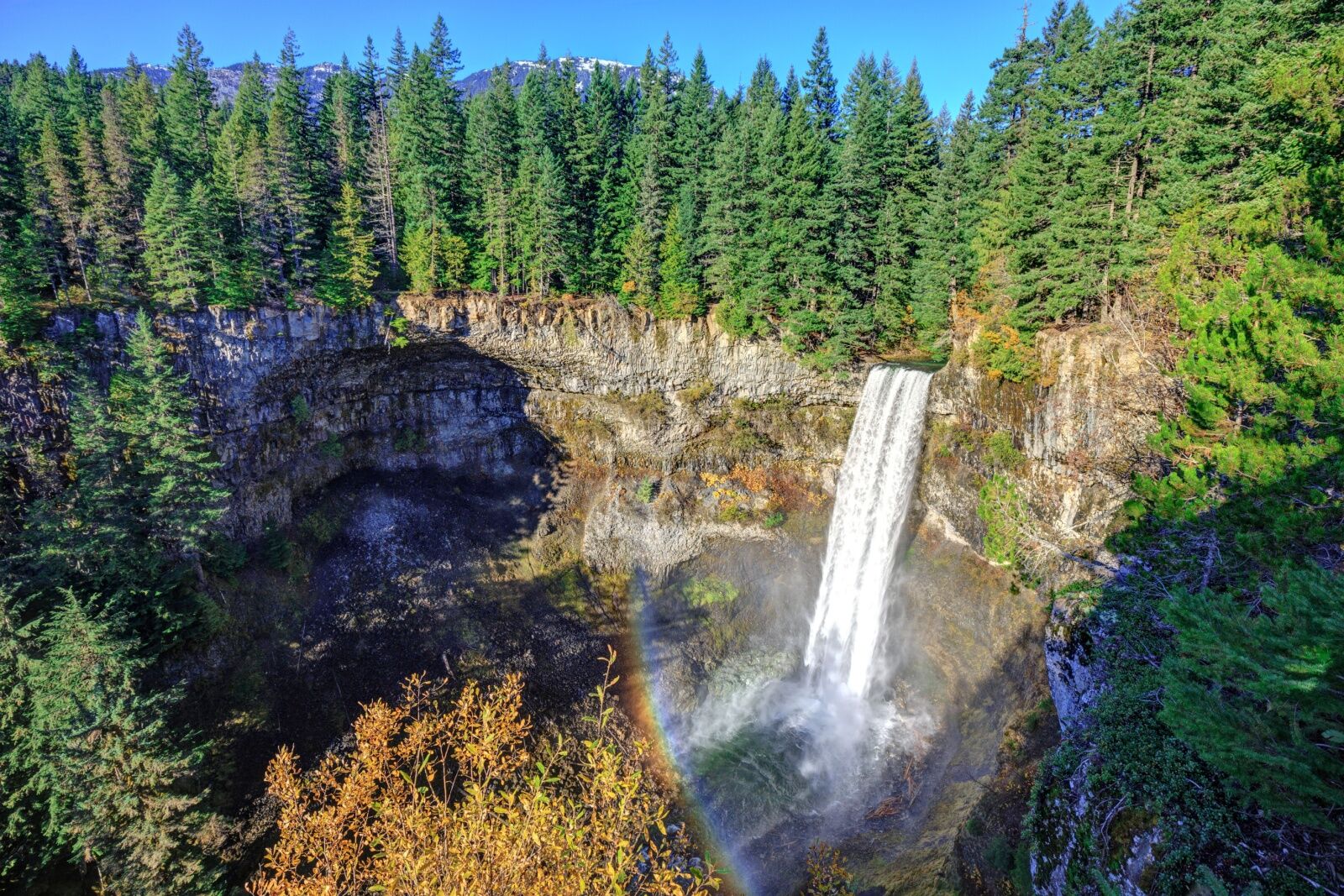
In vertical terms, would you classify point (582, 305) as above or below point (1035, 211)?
below

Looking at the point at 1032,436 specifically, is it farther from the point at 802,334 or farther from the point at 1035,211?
the point at 802,334

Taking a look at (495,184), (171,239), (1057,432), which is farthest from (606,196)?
(1057,432)

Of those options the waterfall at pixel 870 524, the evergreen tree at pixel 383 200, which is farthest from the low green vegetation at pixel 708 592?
the evergreen tree at pixel 383 200

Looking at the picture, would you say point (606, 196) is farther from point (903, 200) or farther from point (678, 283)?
point (903, 200)

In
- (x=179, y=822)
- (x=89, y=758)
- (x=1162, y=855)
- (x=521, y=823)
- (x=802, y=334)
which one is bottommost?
(x=179, y=822)

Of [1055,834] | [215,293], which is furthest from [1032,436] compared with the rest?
[215,293]

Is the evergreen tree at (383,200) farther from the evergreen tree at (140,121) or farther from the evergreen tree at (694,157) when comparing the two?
the evergreen tree at (694,157)
